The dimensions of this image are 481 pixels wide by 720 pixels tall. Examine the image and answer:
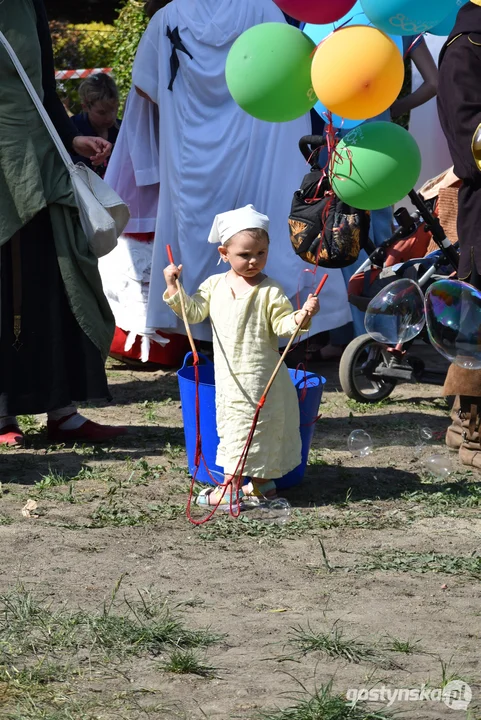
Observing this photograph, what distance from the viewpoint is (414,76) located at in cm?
712

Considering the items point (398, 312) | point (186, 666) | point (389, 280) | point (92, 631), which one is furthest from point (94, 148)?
point (186, 666)

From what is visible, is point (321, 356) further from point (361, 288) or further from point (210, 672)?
point (210, 672)

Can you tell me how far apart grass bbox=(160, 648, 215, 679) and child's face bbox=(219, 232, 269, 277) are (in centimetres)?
177

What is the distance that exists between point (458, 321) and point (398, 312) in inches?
20.1

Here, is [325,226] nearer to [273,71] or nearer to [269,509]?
[273,71]

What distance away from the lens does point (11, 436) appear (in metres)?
4.84

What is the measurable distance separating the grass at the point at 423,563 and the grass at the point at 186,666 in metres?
0.91

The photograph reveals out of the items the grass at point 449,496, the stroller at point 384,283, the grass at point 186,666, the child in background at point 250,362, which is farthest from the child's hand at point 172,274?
the stroller at point 384,283

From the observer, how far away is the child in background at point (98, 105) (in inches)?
277

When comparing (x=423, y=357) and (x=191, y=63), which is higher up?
(x=191, y=63)

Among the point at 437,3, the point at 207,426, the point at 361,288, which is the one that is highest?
the point at 437,3

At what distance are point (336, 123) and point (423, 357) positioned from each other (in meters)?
3.15

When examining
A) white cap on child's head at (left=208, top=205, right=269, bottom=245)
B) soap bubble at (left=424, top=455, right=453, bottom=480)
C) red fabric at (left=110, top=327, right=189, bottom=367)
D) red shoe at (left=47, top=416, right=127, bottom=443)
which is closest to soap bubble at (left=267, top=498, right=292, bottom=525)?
soap bubble at (left=424, top=455, right=453, bottom=480)

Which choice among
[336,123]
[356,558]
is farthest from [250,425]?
[336,123]
